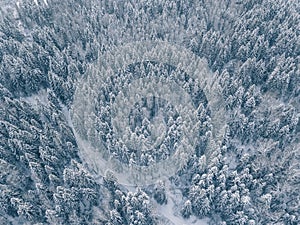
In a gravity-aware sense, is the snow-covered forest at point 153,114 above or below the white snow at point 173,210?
above

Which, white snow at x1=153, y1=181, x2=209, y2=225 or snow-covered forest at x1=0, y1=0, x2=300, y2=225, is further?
white snow at x1=153, y1=181, x2=209, y2=225

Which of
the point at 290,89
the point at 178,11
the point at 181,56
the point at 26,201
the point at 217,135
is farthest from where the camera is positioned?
the point at 178,11

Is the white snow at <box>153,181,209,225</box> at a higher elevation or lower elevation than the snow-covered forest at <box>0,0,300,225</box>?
lower

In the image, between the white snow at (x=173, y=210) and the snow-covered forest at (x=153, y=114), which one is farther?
the white snow at (x=173, y=210)

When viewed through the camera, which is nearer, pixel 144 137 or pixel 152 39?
pixel 144 137

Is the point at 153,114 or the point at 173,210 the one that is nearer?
the point at 173,210

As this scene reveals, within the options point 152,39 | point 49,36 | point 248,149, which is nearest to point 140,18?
point 152,39

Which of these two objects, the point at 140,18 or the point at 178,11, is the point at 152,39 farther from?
the point at 178,11

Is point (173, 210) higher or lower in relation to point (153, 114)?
lower
